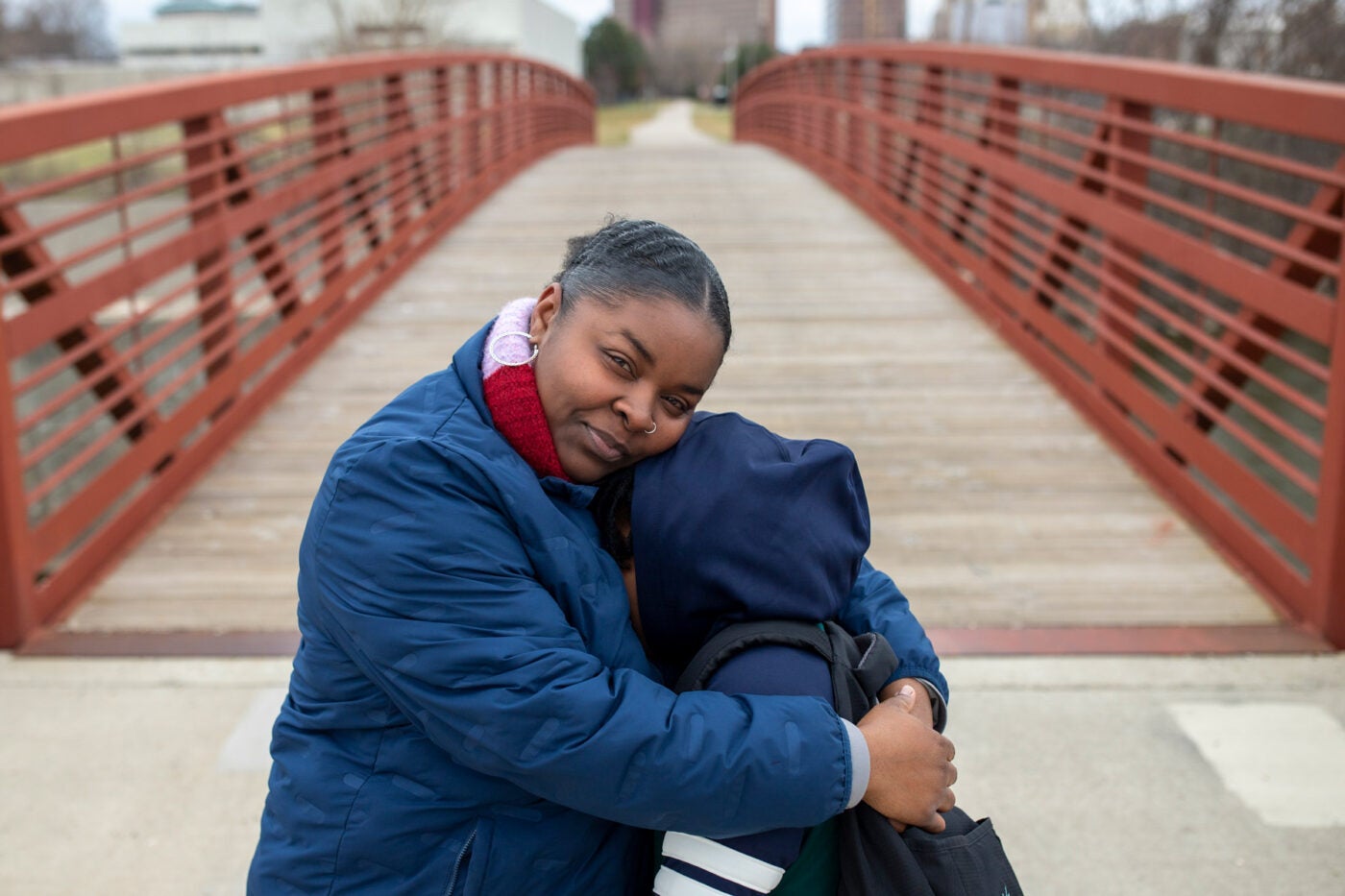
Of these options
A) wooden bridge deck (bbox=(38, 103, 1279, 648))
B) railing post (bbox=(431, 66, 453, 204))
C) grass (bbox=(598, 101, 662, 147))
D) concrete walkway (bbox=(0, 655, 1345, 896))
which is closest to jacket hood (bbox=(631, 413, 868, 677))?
concrete walkway (bbox=(0, 655, 1345, 896))

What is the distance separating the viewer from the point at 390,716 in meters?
1.53

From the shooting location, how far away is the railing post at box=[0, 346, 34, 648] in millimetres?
3059

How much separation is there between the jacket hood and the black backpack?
0.04 meters

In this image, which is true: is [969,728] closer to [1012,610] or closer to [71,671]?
[1012,610]

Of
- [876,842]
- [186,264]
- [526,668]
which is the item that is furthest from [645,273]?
[186,264]

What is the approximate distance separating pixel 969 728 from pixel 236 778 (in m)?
1.51

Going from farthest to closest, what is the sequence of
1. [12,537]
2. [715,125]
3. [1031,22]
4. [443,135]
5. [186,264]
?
[715,125] < [1031,22] < [443,135] < [186,264] < [12,537]

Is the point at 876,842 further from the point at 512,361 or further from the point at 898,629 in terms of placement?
the point at 512,361

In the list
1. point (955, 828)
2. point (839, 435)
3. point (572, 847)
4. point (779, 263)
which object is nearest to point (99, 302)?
point (839, 435)

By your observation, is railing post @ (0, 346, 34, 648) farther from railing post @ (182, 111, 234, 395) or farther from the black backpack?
the black backpack

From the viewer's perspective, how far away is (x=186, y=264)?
199 inches

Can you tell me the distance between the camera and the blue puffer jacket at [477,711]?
138 centimetres

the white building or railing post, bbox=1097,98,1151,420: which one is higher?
the white building

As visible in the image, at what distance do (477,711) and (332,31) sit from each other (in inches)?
1770
